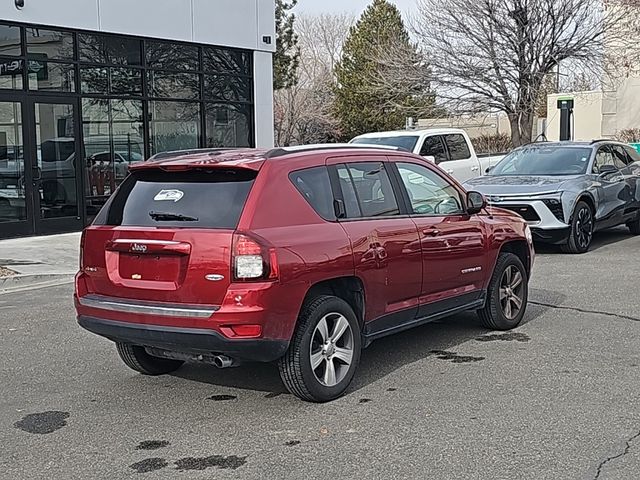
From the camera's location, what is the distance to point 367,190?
6332mm

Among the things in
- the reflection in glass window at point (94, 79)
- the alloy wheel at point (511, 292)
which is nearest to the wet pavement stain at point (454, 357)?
the alloy wheel at point (511, 292)

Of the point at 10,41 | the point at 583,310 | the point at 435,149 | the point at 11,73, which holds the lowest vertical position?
the point at 583,310

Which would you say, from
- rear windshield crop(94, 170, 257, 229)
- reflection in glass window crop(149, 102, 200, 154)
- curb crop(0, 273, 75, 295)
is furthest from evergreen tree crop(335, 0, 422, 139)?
rear windshield crop(94, 170, 257, 229)

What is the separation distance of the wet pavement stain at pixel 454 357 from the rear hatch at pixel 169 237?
7.76 ft

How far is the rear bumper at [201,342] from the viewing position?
524 cm

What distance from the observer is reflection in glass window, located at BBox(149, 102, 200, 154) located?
17734 millimetres

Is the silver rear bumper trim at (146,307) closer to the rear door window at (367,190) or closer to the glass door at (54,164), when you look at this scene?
the rear door window at (367,190)

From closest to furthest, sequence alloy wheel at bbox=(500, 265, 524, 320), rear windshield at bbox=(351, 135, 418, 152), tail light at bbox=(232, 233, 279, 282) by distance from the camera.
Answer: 1. tail light at bbox=(232, 233, 279, 282)
2. alloy wheel at bbox=(500, 265, 524, 320)
3. rear windshield at bbox=(351, 135, 418, 152)

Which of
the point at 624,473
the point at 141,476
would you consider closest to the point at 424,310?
the point at 624,473

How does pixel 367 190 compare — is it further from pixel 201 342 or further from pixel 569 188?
pixel 569 188

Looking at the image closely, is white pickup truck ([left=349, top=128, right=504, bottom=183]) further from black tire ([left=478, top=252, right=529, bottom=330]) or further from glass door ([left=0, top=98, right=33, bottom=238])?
black tire ([left=478, top=252, right=529, bottom=330])

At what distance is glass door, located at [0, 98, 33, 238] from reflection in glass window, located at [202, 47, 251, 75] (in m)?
4.72

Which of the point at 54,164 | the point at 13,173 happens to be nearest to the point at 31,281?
the point at 13,173

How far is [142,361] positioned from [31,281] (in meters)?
5.67
